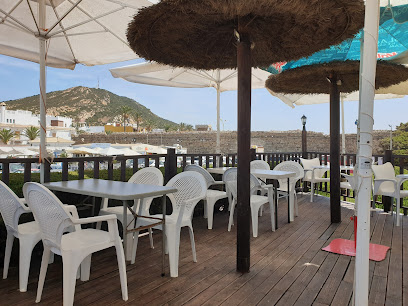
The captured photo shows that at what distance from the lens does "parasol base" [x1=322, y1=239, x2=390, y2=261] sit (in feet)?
10.5

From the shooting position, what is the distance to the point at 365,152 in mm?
1672

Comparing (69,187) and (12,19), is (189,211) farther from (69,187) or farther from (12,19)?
(12,19)

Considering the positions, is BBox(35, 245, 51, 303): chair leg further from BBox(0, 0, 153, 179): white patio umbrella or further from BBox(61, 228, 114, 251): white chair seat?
BBox(0, 0, 153, 179): white patio umbrella

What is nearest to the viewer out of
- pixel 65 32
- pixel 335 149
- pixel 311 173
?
pixel 65 32

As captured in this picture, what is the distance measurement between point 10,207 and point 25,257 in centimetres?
40

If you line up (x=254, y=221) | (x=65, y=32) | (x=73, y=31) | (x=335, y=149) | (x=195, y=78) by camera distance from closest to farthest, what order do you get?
1. (x=254, y=221)
2. (x=65, y=32)
3. (x=73, y=31)
4. (x=335, y=149)
5. (x=195, y=78)

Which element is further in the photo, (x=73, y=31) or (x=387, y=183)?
(x=387, y=183)

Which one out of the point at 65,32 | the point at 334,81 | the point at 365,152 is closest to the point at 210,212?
the point at 334,81

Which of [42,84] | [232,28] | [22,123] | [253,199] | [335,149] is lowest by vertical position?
[253,199]

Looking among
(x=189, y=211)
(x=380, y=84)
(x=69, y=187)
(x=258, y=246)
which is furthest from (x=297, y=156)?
(x=69, y=187)

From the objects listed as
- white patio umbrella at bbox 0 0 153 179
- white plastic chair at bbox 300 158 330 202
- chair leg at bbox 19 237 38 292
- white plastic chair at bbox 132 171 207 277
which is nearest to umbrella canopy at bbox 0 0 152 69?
white patio umbrella at bbox 0 0 153 179

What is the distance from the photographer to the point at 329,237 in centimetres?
390

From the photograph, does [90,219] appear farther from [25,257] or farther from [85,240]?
[25,257]

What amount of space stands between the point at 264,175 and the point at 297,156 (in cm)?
422
